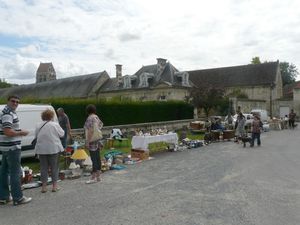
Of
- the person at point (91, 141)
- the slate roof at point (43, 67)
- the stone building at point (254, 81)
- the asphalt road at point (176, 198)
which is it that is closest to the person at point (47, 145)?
the asphalt road at point (176, 198)

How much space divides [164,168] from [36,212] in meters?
5.80

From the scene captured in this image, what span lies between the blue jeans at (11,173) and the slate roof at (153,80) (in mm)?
43632

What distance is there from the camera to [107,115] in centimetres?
2816

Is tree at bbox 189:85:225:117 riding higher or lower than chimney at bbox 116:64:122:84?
lower

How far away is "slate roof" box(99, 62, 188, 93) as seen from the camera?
51.8 metres

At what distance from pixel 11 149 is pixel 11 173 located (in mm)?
478

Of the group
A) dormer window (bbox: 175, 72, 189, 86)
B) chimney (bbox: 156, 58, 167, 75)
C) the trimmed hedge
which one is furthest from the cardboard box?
chimney (bbox: 156, 58, 167, 75)

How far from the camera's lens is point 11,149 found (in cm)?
716

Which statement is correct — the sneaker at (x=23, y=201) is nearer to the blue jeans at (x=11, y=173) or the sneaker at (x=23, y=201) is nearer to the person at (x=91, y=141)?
the blue jeans at (x=11, y=173)

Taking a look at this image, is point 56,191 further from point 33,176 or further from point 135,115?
point 135,115

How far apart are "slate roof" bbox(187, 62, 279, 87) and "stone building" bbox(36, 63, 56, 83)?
197 feet

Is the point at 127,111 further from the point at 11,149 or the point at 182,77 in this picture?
the point at 182,77

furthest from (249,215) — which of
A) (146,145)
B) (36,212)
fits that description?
(146,145)

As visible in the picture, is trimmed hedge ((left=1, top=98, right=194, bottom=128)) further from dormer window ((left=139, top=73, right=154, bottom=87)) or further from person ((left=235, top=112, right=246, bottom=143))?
dormer window ((left=139, top=73, right=154, bottom=87))
